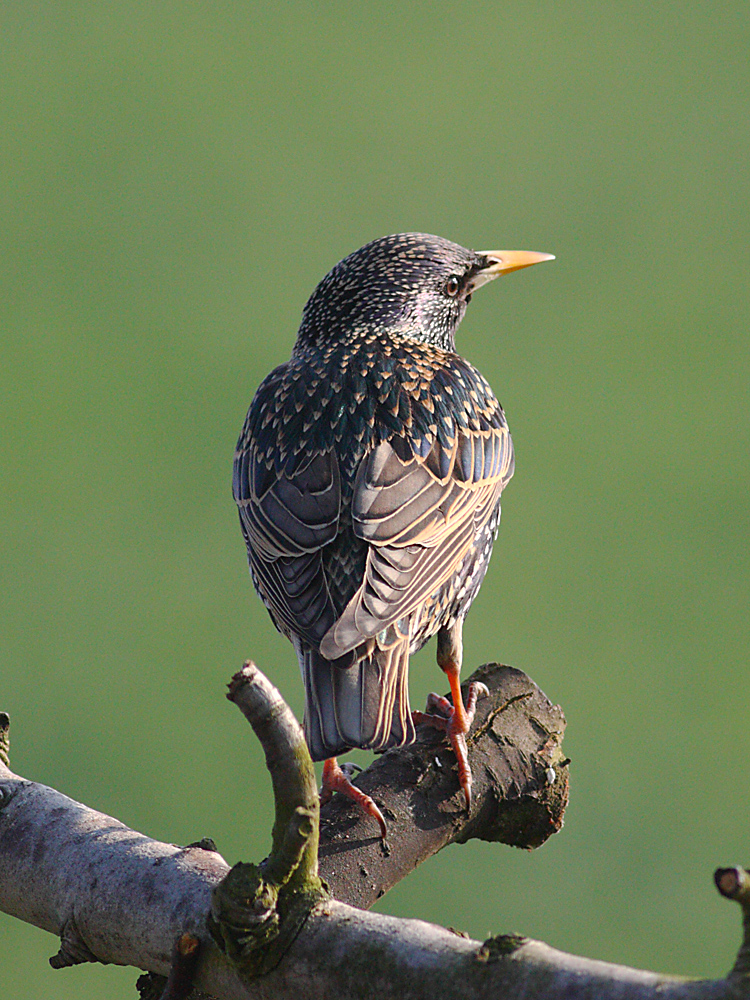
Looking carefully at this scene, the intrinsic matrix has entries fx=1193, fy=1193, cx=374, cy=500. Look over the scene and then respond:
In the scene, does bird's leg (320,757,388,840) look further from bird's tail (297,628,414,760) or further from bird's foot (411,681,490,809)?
bird's foot (411,681,490,809)

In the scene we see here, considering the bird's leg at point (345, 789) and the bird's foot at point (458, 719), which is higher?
the bird's foot at point (458, 719)

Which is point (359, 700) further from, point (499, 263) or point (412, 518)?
point (499, 263)

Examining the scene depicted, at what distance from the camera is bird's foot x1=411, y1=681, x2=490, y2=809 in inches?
103

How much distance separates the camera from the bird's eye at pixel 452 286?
147 inches

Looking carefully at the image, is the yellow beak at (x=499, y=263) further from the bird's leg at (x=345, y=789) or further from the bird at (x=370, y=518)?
the bird's leg at (x=345, y=789)

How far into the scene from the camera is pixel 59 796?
216cm

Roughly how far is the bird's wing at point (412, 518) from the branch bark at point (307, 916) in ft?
1.27

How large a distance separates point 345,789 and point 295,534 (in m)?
0.58

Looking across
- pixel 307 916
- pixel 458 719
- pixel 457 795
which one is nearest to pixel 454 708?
pixel 458 719

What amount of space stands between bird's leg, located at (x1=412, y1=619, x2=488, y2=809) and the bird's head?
1.00 m

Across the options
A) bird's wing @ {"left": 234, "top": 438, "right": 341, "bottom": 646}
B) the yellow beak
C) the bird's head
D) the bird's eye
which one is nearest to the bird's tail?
bird's wing @ {"left": 234, "top": 438, "right": 341, "bottom": 646}

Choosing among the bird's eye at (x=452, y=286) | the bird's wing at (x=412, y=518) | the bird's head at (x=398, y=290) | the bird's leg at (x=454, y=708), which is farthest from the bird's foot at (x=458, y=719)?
the bird's eye at (x=452, y=286)

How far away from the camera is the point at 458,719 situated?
9.02 ft

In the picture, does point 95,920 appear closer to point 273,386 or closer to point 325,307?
point 273,386
